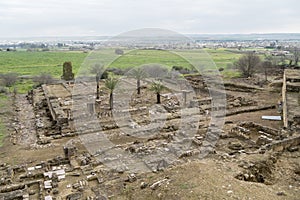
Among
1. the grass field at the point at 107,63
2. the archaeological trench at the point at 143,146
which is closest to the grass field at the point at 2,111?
the archaeological trench at the point at 143,146

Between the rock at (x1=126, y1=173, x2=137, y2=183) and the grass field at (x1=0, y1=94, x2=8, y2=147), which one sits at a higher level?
the rock at (x1=126, y1=173, x2=137, y2=183)

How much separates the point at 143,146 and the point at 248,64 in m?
35.6

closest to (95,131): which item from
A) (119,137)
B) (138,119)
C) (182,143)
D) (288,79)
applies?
(119,137)

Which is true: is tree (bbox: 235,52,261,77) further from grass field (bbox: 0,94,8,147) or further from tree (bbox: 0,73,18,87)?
tree (bbox: 0,73,18,87)

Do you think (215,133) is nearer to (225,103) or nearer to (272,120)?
(272,120)

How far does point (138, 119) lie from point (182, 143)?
6922mm

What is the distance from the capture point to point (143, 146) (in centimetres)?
1681

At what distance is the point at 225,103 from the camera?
28172 mm

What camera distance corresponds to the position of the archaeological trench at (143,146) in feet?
39.0

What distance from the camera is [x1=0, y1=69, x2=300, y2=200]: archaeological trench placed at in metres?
11.9

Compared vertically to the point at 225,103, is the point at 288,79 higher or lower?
higher

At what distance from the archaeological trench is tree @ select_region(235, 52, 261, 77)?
16147mm

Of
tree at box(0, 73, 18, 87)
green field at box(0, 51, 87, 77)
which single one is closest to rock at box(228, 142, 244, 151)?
tree at box(0, 73, 18, 87)

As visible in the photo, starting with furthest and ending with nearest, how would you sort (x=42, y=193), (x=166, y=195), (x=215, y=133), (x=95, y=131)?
(x=95, y=131), (x=215, y=133), (x=42, y=193), (x=166, y=195)
